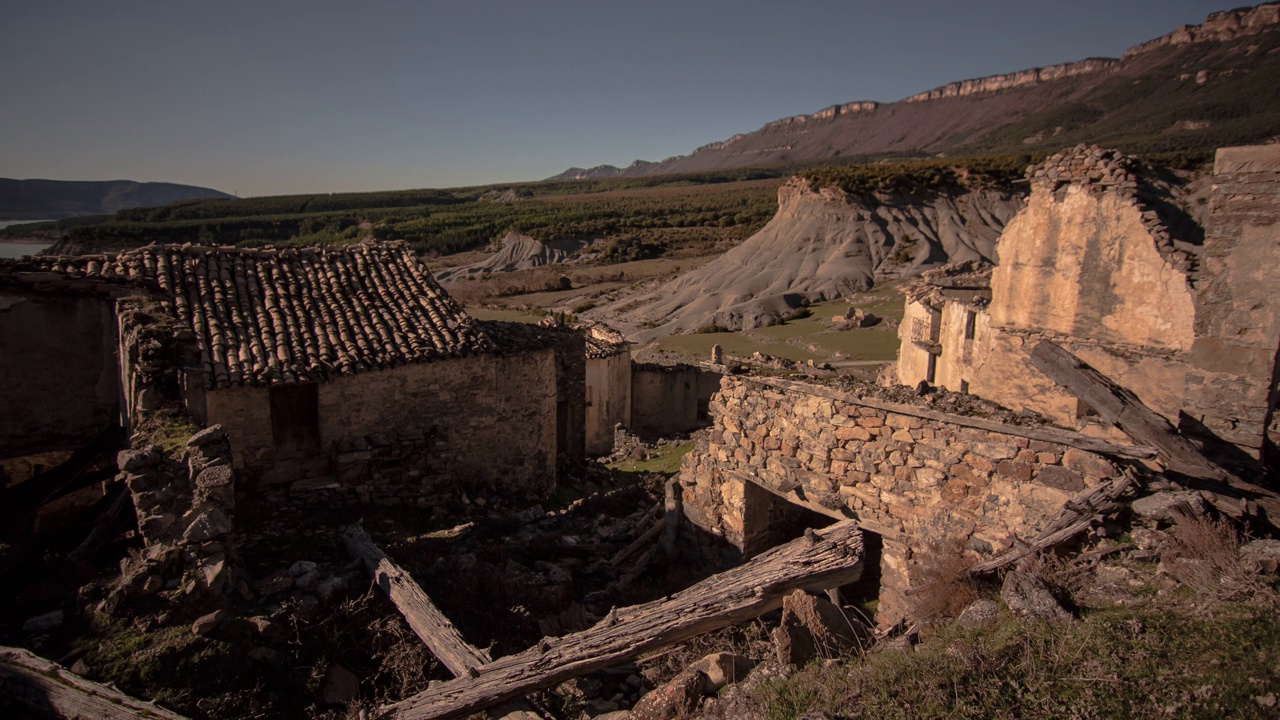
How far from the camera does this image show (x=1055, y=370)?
26.4ft

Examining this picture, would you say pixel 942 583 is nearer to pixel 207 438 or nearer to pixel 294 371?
pixel 207 438

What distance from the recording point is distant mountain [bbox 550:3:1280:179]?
206 ft

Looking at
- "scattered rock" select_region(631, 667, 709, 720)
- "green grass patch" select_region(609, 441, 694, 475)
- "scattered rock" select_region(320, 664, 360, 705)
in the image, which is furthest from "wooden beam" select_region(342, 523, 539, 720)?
"green grass patch" select_region(609, 441, 694, 475)

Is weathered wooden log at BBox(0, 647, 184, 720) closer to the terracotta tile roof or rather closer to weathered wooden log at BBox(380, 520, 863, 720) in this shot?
weathered wooden log at BBox(380, 520, 863, 720)

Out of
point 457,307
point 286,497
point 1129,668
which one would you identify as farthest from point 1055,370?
point 286,497

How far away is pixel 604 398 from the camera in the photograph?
62.1 feet

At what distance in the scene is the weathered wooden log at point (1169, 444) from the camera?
538 centimetres

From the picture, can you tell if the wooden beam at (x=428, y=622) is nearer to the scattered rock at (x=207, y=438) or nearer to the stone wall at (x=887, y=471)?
the scattered rock at (x=207, y=438)

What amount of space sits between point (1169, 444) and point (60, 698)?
29.9 ft

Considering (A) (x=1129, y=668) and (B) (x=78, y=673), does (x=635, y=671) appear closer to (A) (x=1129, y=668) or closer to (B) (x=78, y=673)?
(A) (x=1129, y=668)

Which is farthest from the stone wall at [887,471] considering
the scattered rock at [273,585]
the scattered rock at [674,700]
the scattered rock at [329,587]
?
the scattered rock at [273,585]

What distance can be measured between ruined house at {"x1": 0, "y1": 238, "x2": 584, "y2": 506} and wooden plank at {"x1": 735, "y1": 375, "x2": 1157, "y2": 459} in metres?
6.86

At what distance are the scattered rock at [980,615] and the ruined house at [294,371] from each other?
8.63 m

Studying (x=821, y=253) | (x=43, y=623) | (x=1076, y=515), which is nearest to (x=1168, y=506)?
(x=1076, y=515)
